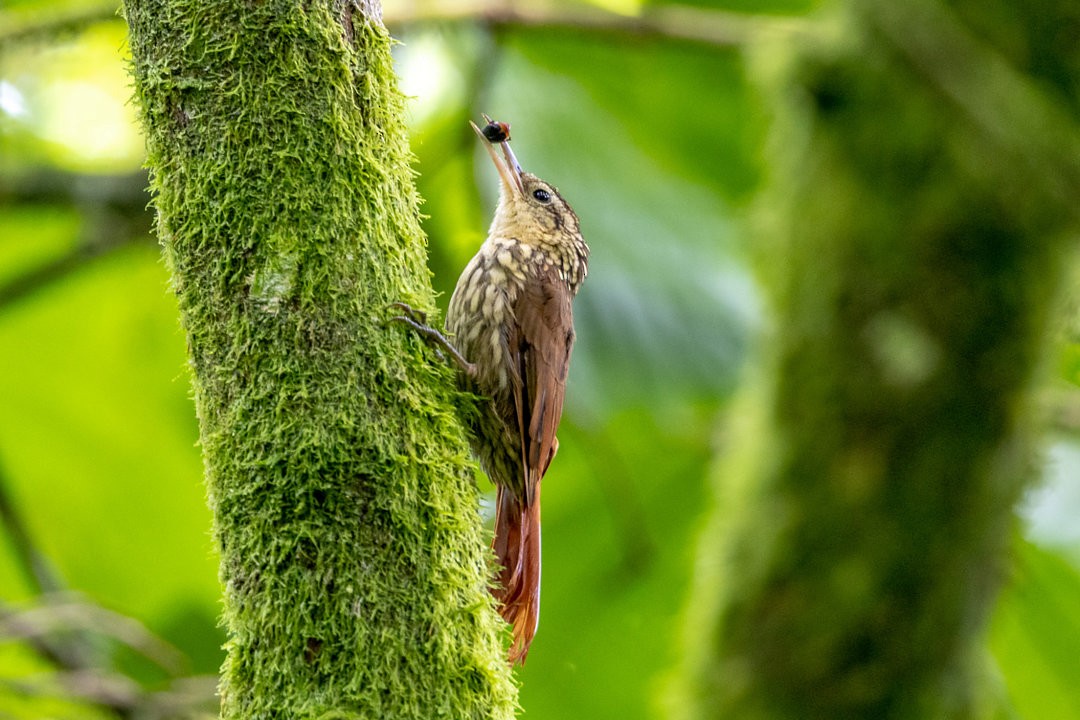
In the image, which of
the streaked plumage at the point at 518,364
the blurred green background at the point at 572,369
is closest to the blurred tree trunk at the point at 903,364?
the blurred green background at the point at 572,369

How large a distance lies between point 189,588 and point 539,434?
114 inches

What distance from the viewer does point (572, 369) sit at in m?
3.96

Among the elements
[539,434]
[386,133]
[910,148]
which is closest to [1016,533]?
[910,148]

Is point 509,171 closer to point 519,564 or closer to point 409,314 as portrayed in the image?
point 519,564

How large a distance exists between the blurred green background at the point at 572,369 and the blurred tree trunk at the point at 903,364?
→ 37 centimetres

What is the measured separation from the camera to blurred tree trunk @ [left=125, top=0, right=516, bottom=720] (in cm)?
186

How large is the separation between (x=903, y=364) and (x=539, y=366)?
3.58 feet

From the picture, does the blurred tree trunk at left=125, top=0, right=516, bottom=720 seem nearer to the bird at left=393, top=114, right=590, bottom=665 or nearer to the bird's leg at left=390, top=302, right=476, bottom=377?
the bird's leg at left=390, top=302, right=476, bottom=377

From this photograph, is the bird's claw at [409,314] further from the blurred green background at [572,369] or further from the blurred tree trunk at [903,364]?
the blurred green background at [572,369]

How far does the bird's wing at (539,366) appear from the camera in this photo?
3.25 meters

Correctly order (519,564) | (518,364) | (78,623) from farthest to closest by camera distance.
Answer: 1. (78,623)
2. (518,364)
3. (519,564)

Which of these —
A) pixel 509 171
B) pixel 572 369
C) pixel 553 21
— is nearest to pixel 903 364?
pixel 572 369

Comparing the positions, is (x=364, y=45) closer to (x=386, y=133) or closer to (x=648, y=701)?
(x=386, y=133)

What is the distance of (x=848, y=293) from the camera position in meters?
2.78
